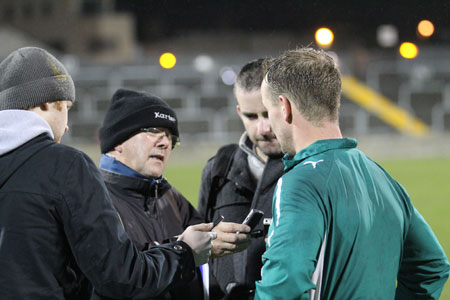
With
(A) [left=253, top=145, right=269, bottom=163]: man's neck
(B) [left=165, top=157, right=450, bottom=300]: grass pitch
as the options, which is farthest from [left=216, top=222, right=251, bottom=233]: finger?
(B) [left=165, top=157, right=450, bottom=300]: grass pitch

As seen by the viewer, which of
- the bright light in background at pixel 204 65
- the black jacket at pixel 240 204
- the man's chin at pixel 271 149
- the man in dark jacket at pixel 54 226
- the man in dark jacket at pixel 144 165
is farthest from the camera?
the bright light in background at pixel 204 65

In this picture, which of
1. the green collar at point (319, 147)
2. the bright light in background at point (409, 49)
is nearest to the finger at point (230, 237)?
the green collar at point (319, 147)

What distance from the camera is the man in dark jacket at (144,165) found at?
2.61m

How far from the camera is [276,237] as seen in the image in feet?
5.80

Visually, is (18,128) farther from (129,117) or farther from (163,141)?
(163,141)

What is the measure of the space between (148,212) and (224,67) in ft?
61.4

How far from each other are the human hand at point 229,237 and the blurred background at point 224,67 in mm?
7071

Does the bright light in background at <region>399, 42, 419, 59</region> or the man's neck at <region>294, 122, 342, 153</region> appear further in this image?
the bright light in background at <region>399, 42, 419, 59</region>

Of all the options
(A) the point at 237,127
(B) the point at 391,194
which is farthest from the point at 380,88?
(B) the point at 391,194

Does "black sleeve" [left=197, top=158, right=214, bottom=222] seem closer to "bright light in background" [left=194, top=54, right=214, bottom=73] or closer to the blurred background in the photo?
the blurred background

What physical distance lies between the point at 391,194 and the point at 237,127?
17.0 m

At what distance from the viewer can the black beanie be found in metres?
2.73

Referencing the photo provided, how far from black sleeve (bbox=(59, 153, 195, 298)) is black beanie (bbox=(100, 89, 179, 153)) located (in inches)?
30.9

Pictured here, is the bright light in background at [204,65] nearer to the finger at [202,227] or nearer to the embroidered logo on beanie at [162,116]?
the embroidered logo on beanie at [162,116]
